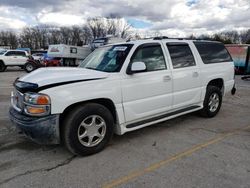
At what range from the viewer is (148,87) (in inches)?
162

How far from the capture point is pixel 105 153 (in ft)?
12.3

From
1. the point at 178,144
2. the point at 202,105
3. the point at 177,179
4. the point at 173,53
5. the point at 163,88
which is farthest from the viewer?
the point at 202,105

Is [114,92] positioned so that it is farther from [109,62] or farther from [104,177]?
[104,177]

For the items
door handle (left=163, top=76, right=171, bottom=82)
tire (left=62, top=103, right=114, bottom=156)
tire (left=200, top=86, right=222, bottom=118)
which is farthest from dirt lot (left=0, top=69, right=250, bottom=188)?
door handle (left=163, top=76, right=171, bottom=82)

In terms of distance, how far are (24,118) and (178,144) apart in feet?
8.39

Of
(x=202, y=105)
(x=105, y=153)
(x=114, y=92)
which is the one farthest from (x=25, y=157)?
(x=202, y=105)

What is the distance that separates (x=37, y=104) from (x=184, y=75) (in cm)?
292

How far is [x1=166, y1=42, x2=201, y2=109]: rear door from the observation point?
4621mm

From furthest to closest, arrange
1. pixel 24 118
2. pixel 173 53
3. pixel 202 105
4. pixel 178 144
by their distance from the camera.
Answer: pixel 202 105 → pixel 173 53 → pixel 178 144 → pixel 24 118

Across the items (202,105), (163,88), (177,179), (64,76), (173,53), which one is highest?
(173,53)

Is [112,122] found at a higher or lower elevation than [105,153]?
higher

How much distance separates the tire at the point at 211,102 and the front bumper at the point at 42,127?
3.59 meters

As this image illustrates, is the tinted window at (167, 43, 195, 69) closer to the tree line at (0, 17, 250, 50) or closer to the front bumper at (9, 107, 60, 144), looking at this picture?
the front bumper at (9, 107, 60, 144)

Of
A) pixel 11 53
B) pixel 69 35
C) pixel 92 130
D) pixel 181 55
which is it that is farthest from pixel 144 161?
pixel 69 35
